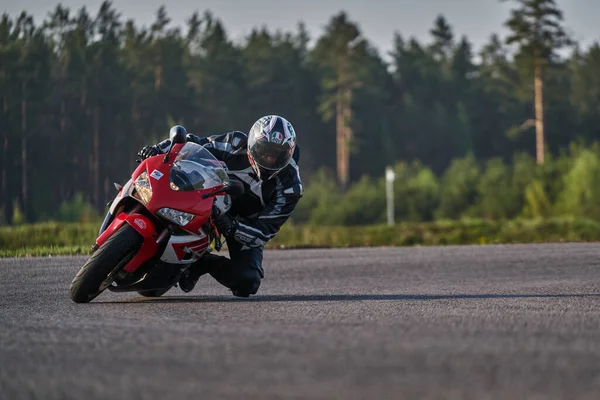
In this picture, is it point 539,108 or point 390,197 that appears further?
point 390,197

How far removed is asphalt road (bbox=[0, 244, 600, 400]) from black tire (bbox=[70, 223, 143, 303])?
0.63ft

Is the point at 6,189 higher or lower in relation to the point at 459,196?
higher

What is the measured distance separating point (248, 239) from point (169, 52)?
61619mm

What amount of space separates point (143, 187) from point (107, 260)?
718 mm

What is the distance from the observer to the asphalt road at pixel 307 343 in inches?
170

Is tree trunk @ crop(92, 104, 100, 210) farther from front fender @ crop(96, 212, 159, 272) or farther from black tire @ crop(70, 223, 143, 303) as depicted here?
black tire @ crop(70, 223, 143, 303)

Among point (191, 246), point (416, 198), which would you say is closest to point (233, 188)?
point (191, 246)

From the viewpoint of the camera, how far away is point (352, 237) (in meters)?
27.7

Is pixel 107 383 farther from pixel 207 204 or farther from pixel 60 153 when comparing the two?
pixel 60 153

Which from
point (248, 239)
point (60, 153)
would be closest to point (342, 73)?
point (60, 153)

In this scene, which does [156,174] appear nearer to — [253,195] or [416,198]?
[253,195]

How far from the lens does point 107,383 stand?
4.41 metres

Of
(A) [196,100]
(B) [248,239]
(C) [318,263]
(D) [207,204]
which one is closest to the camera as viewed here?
(D) [207,204]

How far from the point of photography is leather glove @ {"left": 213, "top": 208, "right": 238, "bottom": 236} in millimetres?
8961
